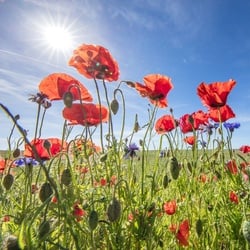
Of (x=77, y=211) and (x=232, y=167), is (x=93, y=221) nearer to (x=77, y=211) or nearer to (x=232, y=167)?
(x=77, y=211)

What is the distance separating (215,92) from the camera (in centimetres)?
237

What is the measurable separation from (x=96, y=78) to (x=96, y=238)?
0.76m

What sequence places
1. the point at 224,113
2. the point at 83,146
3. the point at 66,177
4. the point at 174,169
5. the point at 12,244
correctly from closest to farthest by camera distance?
the point at 12,244, the point at 66,177, the point at 174,169, the point at 83,146, the point at 224,113

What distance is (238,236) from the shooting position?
1.98 metres

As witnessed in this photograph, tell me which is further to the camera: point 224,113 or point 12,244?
point 224,113

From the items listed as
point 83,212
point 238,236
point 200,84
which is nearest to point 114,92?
point 83,212

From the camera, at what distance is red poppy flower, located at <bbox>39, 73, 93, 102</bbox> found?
1.63 meters

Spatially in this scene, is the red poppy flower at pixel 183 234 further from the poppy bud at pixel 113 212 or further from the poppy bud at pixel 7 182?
the poppy bud at pixel 7 182

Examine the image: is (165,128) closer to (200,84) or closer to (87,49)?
(200,84)

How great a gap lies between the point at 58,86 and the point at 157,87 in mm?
688

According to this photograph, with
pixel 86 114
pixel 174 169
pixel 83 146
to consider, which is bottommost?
Answer: pixel 174 169

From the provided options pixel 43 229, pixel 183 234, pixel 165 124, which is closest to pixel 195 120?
pixel 165 124

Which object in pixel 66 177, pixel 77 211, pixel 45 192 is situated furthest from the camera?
pixel 77 211

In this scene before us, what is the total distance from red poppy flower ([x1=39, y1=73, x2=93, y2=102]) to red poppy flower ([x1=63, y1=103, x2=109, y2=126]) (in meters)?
0.08
